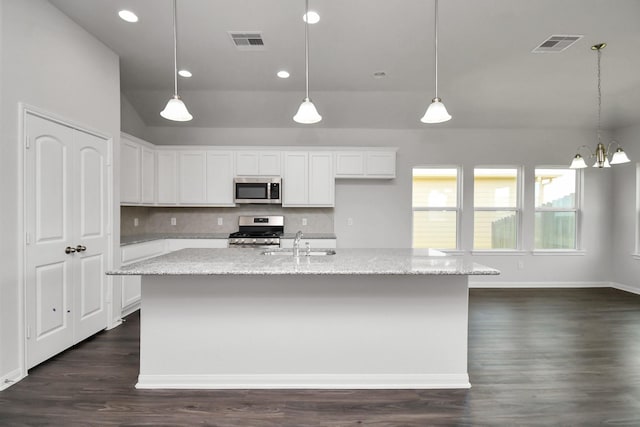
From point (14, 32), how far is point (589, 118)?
7273 mm

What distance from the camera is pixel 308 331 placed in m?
2.43

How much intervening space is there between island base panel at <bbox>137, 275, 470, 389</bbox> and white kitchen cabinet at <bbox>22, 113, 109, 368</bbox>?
1070 millimetres

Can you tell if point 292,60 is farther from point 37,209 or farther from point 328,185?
point 37,209

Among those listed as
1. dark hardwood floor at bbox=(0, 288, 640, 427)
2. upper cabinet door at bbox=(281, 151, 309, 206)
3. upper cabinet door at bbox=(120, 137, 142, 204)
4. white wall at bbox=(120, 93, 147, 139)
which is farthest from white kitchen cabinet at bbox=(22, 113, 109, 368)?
upper cabinet door at bbox=(281, 151, 309, 206)

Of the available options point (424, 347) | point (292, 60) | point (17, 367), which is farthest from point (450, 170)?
point (17, 367)

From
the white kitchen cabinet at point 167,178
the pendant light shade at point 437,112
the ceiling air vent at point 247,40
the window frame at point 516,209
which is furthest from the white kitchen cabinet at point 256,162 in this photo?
the window frame at point 516,209

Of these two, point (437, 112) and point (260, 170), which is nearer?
point (437, 112)

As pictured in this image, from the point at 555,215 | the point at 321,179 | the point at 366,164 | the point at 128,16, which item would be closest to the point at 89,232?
the point at 128,16

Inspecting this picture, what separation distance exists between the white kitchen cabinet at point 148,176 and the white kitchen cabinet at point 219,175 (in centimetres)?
81

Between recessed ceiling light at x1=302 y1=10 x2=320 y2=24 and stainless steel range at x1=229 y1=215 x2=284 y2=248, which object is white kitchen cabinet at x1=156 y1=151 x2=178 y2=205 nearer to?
stainless steel range at x1=229 y1=215 x2=284 y2=248

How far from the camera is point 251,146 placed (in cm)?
519

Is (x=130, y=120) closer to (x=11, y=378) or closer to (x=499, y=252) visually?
(x=11, y=378)

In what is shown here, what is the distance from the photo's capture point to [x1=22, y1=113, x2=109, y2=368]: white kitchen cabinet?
103 inches

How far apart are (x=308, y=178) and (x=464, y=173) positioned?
109 inches
